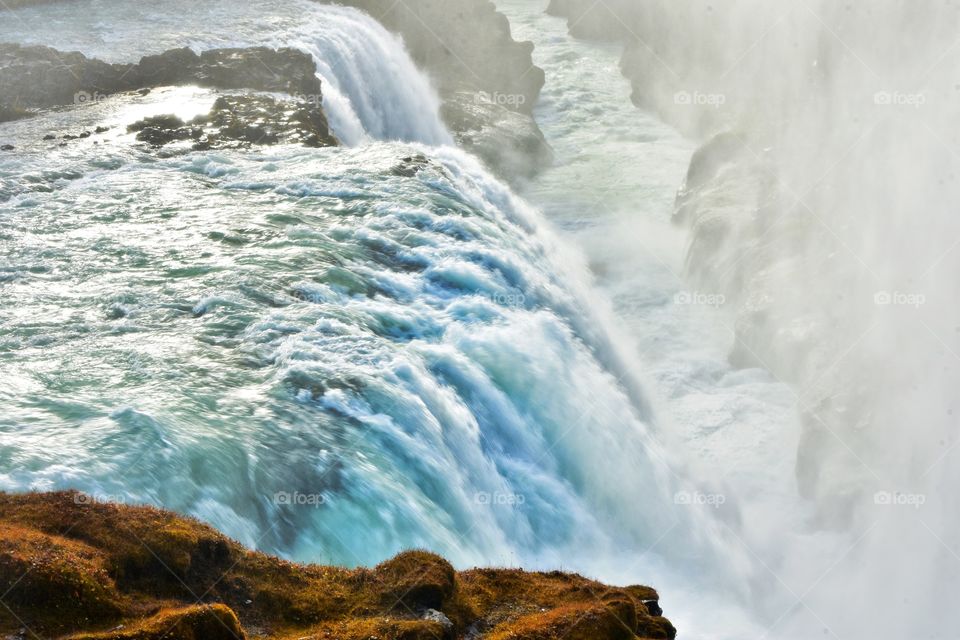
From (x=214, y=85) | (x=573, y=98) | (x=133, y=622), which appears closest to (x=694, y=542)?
(x=133, y=622)

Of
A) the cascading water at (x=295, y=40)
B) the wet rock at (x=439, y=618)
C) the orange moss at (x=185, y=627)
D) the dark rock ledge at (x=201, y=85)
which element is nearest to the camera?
the orange moss at (x=185, y=627)

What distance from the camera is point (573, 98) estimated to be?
48031 mm

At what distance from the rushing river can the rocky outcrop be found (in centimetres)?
136

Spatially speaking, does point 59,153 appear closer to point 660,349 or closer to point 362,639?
point 660,349

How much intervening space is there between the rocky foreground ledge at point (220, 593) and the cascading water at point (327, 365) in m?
2.27

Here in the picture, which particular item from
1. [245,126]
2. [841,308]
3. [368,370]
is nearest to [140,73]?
[245,126]

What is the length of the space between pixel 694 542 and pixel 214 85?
21148 millimetres

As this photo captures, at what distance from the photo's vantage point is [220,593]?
10383 mm

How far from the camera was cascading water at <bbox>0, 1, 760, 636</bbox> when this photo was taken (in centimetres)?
1409

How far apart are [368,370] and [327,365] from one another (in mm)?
723

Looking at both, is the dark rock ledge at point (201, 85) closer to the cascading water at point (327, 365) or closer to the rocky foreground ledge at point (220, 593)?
the cascading water at point (327, 365)

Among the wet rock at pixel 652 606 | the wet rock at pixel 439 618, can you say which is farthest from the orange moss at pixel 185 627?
the wet rock at pixel 652 606

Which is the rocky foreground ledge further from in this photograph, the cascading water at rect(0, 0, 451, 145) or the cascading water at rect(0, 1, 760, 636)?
the cascading water at rect(0, 0, 451, 145)

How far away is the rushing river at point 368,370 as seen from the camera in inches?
562
